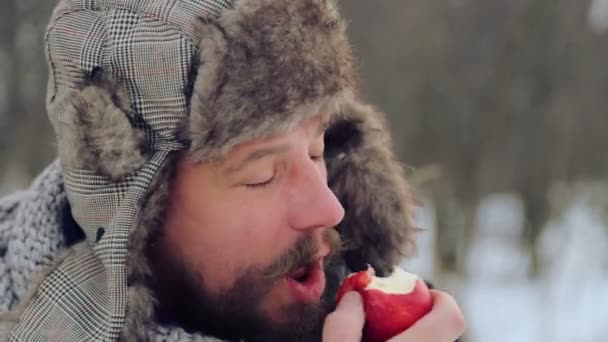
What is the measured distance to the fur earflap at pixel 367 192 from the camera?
1803 mm

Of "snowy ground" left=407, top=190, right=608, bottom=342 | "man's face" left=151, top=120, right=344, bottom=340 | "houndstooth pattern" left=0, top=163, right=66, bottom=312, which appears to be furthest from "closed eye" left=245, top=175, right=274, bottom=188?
"snowy ground" left=407, top=190, right=608, bottom=342

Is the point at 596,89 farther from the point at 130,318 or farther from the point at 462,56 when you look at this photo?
the point at 130,318

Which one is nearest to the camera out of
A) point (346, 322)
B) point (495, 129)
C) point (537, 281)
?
point (346, 322)

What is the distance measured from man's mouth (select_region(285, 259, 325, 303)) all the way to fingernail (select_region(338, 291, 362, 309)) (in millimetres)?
88

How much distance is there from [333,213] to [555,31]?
206 inches

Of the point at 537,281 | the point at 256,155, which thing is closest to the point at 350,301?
the point at 256,155

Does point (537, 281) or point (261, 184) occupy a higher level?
point (261, 184)

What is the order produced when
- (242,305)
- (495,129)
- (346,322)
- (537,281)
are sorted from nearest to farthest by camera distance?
1. (346,322)
2. (242,305)
3. (537,281)
4. (495,129)

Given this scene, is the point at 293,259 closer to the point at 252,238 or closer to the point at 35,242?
the point at 252,238

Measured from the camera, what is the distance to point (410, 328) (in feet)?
4.78

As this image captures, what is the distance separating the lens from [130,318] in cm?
146

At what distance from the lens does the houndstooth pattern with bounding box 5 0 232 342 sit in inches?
57.5

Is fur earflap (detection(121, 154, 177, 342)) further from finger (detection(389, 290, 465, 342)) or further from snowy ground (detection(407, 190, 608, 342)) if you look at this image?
snowy ground (detection(407, 190, 608, 342))

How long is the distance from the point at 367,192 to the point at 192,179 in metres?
0.40
